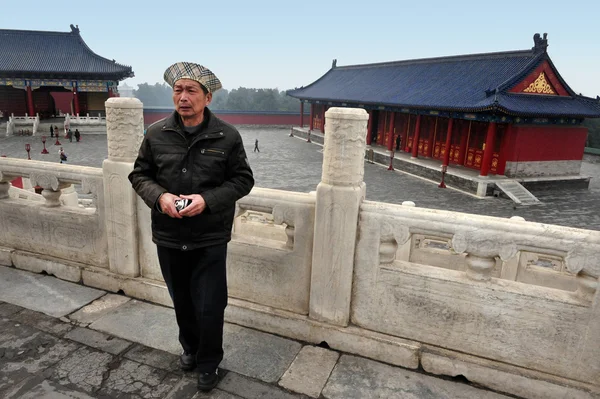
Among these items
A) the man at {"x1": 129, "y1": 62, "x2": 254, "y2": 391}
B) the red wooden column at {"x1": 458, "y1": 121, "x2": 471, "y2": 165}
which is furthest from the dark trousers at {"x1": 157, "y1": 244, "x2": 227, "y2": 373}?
the red wooden column at {"x1": 458, "y1": 121, "x2": 471, "y2": 165}

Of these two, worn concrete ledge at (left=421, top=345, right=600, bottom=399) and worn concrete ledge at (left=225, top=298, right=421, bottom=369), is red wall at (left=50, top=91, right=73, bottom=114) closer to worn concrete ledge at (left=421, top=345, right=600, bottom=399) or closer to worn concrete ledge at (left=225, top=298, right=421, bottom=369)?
worn concrete ledge at (left=225, top=298, right=421, bottom=369)

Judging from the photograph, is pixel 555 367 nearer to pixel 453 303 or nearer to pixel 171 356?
pixel 453 303

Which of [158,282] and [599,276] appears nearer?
[599,276]

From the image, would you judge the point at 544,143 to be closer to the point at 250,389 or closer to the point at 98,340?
the point at 250,389

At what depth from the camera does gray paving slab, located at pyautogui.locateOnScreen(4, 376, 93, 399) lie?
85.9 inches

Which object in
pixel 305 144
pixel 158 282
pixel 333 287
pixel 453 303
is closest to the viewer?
pixel 453 303

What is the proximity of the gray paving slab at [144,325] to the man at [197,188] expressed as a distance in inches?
22.1

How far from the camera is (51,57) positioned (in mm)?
30125

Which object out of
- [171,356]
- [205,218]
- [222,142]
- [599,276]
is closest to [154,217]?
[205,218]

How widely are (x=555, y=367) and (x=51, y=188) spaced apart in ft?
12.7

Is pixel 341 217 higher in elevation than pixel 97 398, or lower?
higher

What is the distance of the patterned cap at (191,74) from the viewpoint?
204 centimetres

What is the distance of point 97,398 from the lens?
7.21ft

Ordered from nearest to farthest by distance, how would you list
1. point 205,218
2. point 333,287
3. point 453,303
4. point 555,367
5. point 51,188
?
point 205,218
point 555,367
point 453,303
point 333,287
point 51,188
